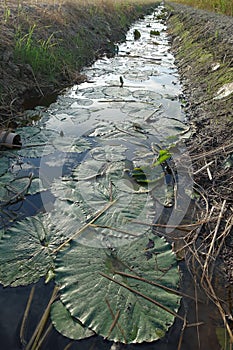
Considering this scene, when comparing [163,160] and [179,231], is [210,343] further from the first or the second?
[163,160]

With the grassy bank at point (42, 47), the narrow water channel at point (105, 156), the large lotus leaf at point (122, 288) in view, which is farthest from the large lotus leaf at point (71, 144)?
the large lotus leaf at point (122, 288)

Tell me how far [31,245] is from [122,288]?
1.91 feet

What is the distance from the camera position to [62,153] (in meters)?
2.62

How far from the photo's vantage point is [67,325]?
4.21 feet

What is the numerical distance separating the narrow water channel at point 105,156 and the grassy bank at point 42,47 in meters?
0.35

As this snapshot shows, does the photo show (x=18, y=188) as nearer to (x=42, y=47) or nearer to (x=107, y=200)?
(x=107, y=200)

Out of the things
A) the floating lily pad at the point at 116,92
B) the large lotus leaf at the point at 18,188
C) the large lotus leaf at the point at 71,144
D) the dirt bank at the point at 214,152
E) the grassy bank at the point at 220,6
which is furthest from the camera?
the grassy bank at the point at 220,6

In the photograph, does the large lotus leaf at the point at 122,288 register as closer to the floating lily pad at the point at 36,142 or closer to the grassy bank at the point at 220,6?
the floating lily pad at the point at 36,142

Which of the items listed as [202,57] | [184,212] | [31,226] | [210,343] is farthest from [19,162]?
[202,57]

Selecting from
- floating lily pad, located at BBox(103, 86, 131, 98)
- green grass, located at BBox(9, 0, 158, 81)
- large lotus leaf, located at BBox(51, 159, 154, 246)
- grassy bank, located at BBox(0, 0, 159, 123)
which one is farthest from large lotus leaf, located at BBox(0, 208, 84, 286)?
green grass, located at BBox(9, 0, 158, 81)

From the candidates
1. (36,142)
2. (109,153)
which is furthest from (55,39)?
(109,153)

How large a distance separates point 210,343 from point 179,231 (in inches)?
27.9

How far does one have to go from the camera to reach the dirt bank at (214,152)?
1648mm

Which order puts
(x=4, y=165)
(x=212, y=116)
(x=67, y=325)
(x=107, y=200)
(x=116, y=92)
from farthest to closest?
(x=116, y=92) → (x=212, y=116) → (x=4, y=165) → (x=107, y=200) → (x=67, y=325)
